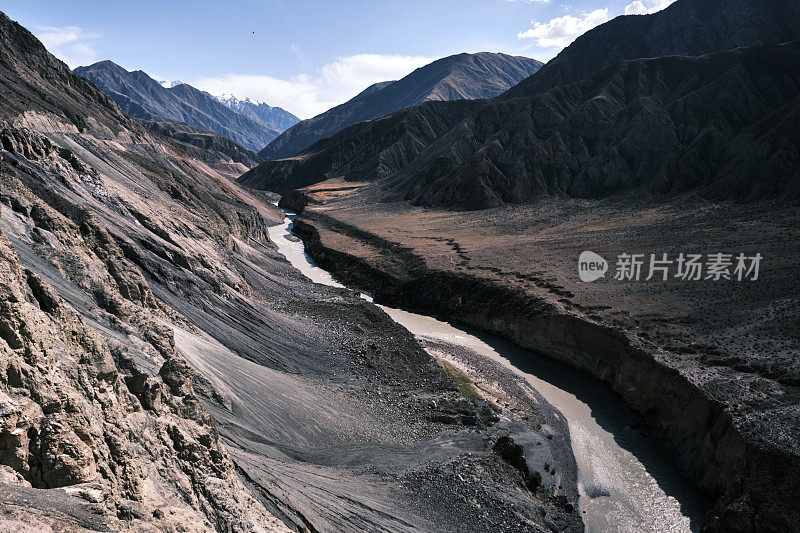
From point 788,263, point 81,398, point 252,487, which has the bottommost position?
point 252,487

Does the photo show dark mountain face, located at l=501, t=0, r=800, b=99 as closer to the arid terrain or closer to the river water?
the arid terrain

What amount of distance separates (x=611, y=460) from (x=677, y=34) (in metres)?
132

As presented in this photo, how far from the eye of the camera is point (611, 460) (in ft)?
71.3

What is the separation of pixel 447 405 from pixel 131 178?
1190 inches

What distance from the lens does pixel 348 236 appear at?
6688cm

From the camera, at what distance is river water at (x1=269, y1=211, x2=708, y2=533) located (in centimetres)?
1836

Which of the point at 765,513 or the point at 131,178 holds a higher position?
the point at 131,178

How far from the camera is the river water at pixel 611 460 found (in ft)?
60.2

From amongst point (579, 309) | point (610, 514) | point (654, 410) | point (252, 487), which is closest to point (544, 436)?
point (610, 514)

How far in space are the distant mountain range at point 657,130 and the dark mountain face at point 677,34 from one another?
1.08 feet

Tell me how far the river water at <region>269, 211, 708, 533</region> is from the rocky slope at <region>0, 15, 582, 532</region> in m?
1.02

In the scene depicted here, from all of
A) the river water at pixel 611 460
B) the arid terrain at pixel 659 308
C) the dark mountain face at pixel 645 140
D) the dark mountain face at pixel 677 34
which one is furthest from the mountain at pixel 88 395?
the dark mountain face at pixel 677 34

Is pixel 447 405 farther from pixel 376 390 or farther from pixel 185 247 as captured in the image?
pixel 185 247

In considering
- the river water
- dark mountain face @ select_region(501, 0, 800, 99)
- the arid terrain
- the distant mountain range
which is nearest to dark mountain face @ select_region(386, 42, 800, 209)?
the distant mountain range
